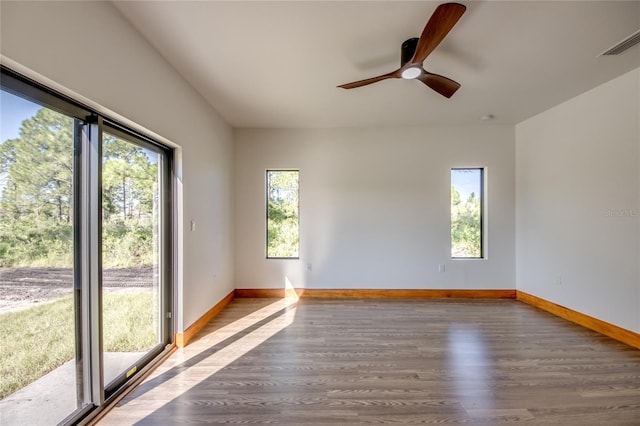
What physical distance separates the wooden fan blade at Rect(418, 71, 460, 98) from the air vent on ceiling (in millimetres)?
1204

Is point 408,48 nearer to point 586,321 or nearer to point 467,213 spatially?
point 467,213

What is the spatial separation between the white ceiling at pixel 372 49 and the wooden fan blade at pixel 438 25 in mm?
217

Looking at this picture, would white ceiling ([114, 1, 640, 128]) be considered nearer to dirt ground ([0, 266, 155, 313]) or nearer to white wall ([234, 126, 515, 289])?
white wall ([234, 126, 515, 289])

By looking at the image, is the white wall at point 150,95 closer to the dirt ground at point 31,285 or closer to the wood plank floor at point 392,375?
the wood plank floor at point 392,375

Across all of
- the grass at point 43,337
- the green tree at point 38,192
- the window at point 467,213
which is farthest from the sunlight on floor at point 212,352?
the window at point 467,213

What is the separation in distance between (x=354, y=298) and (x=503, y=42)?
3.50m

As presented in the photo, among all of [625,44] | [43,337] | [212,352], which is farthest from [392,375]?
[625,44]

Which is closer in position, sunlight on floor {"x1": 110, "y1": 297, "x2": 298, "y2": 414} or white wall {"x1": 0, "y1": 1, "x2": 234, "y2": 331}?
white wall {"x1": 0, "y1": 1, "x2": 234, "y2": 331}

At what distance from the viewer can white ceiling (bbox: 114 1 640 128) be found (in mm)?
1758

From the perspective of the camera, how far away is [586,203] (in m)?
3.04

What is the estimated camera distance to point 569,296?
10.6 feet

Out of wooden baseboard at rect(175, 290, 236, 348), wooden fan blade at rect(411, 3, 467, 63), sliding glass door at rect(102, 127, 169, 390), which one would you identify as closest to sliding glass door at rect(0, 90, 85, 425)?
sliding glass door at rect(102, 127, 169, 390)

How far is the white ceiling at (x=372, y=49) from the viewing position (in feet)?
5.77

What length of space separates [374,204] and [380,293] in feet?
4.66
